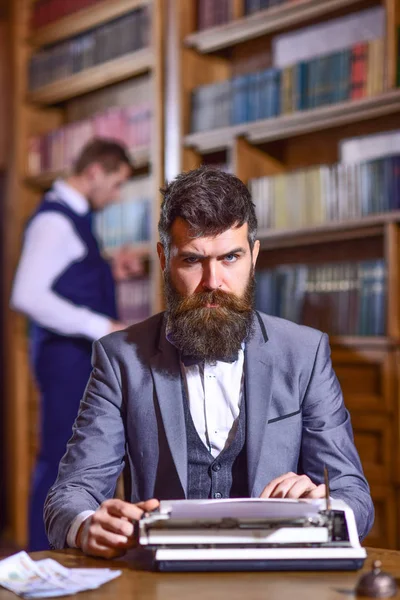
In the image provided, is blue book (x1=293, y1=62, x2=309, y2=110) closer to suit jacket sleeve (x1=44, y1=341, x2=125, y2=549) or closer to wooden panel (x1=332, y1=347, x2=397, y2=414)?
wooden panel (x1=332, y1=347, x2=397, y2=414)

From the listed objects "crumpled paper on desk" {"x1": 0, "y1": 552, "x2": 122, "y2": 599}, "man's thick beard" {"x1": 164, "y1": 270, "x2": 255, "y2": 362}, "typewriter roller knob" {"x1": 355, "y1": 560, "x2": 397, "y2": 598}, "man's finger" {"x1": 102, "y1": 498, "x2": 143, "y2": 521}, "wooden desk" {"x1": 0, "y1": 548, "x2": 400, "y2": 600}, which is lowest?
"crumpled paper on desk" {"x1": 0, "y1": 552, "x2": 122, "y2": 599}

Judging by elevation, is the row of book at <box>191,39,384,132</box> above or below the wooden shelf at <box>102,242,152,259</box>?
above

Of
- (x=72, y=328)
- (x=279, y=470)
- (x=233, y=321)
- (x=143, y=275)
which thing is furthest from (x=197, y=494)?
(x=143, y=275)

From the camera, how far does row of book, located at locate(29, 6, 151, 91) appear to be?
407cm

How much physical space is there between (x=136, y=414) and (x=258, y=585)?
25.3 inches

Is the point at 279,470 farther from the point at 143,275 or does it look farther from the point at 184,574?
the point at 143,275

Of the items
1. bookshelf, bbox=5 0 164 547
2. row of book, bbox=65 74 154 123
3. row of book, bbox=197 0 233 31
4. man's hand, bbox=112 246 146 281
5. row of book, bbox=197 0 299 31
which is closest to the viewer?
row of book, bbox=197 0 299 31

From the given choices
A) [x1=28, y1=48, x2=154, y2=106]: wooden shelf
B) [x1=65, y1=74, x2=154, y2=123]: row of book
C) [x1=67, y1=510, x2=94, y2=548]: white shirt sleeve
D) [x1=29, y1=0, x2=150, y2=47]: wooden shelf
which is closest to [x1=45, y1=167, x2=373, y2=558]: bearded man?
[x1=67, y1=510, x2=94, y2=548]: white shirt sleeve

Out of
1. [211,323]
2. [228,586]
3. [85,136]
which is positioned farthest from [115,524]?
[85,136]

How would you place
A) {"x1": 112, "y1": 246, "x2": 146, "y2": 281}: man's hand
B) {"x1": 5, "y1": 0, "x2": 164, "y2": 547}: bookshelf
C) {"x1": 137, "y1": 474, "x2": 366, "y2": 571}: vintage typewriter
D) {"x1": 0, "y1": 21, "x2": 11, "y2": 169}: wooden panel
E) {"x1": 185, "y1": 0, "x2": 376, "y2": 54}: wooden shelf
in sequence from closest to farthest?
1. {"x1": 137, "y1": 474, "x2": 366, "y2": 571}: vintage typewriter
2. {"x1": 185, "y1": 0, "x2": 376, "y2": 54}: wooden shelf
3. {"x1": 112, "y1": 246, "x2": 146, "y2": 281}: man's hand
4. {"x1": 5, "y1": 0, "x2": 164, "y2": 547}: bookshelf
5. {"x1": 0, "y1": 21, "x2": 11, "y2": 169}: wooden panel

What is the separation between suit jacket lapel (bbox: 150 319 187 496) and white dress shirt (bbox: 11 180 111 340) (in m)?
1.57

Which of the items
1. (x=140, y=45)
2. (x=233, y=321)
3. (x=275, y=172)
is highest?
(x=140, y=45)

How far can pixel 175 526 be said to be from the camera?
1.27 m

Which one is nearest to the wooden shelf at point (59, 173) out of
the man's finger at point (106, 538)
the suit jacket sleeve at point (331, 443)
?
the suit jacket sleeve at point (331, 443)
